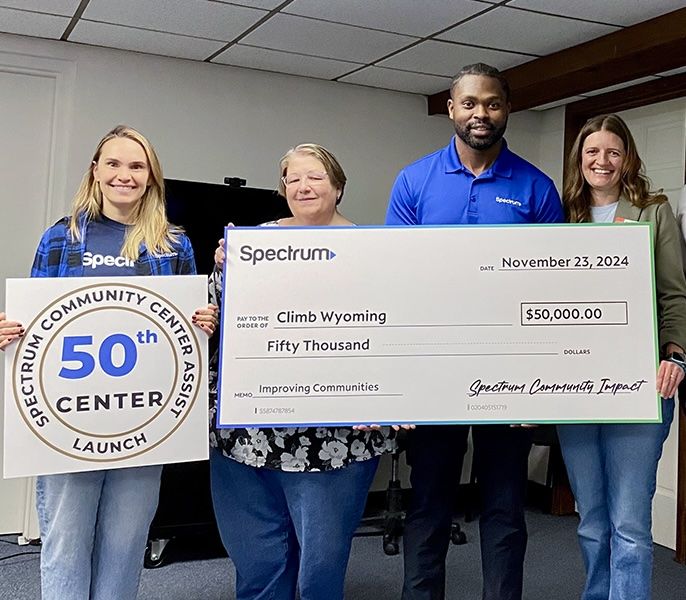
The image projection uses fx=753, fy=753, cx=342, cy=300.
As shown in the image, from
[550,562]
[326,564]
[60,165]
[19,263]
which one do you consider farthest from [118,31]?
[550,562]

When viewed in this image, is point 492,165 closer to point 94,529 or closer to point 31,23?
point 94,529

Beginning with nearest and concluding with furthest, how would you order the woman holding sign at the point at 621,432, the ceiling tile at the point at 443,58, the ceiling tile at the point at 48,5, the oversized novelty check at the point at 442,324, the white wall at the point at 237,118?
the oversized novelty check at the point at 442,324 < the woman holding sign at the point at 621,432 < the ceiling tile at the point at 48,5 < the ceiling tile at the point at 443,58 < the white wall at the point at 237,118

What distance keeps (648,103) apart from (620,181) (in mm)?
2056

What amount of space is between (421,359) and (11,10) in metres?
2.29

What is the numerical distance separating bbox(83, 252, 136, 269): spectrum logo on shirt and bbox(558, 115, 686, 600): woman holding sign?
4.05 ft

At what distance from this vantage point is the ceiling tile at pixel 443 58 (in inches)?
132

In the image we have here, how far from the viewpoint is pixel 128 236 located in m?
1.85

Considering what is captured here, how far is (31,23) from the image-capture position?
3.16 meters

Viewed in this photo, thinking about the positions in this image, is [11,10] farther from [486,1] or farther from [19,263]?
[486,1]

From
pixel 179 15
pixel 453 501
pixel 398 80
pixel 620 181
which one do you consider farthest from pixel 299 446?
pixel 398 80

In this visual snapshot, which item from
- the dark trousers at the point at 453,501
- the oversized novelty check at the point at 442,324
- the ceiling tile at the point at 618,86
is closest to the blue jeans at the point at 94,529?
the oversized novelty check at the point at 442,324

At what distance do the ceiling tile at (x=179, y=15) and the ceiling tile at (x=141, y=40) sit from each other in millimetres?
82

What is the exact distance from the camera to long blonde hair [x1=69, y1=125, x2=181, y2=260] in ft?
6.03

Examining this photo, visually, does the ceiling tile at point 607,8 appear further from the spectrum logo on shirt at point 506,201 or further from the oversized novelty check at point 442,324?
the oversized novelty check at point 442,324
